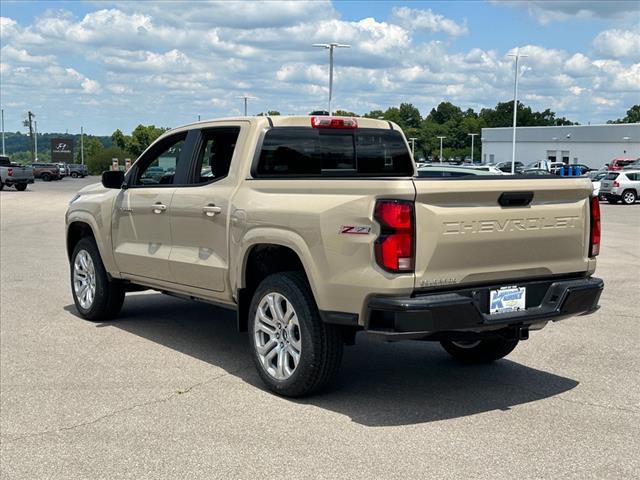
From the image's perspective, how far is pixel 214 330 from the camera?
7980 millimetres

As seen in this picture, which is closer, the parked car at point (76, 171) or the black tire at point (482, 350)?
the black tire at point (482, 350)

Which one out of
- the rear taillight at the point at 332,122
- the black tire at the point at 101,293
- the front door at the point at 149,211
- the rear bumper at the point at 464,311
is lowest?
the black tire at the point at 101,293

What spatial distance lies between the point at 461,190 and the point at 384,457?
5.54 ft

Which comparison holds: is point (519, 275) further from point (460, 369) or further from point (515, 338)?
point (460, 369)

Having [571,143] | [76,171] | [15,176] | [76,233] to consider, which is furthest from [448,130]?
[76,233]

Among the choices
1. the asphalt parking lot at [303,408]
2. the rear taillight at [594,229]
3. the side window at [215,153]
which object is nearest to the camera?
the asphalt parking lot at [303,408]

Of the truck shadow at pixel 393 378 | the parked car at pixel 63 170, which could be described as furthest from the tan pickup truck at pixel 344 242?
the parked car at pixel 63 170

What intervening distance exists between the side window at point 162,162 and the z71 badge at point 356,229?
8.46 feet

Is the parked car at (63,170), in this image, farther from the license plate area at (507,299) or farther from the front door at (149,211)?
the license plate area at (507,299)

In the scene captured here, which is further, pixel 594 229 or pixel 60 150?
pixel 60 150

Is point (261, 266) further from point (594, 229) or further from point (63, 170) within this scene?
point (63, 170)

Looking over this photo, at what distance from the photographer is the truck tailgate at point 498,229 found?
490 cm

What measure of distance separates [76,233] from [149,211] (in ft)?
6.82

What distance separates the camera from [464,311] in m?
4.95
